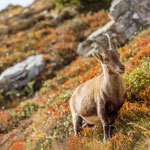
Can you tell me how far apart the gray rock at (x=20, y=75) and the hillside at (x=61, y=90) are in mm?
450

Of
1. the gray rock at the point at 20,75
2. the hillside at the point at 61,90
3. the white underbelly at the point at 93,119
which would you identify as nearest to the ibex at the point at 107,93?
the white underbelly at the point at 93,119

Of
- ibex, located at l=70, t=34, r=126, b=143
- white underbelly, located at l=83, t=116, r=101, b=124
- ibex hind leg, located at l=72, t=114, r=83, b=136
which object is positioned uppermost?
ibex, located at l=70, t=34, r=126, b=143

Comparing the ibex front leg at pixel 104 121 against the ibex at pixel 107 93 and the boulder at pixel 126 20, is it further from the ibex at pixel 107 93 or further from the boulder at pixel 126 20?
the boulder at pixel 126 20

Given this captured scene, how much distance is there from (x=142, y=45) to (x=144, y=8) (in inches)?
150

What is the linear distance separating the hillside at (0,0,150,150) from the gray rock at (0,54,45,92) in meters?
0.45

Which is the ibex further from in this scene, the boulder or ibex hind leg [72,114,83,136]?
the boulder

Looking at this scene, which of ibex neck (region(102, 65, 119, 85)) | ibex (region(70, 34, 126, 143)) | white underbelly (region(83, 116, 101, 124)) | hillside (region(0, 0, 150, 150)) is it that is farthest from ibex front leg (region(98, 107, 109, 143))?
ibex neck (region(102, 65, 119, 85))

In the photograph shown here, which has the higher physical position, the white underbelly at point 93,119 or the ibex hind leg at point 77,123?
the white underbelly at point 93,119

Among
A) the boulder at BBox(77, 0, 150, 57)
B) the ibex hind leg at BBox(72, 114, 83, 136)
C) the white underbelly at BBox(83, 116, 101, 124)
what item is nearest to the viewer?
the white underbelly at BBox(83, 116, 101, 124)

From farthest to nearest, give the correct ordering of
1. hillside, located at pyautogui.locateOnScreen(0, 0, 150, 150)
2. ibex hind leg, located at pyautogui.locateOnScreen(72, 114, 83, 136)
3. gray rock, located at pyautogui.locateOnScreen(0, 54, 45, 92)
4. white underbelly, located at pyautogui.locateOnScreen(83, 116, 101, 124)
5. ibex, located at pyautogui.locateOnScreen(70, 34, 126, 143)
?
gray rock, located at pyautogui.locateOnScreen(0, 54, 45, 92) < ibex hind leg, located at pyautogui.locateOnScreen(72, 114, 83, 136) < white underbelly, located at pyautogui.locateOnScreen(83, 116, 101, 124) < hillside, located at pyautogui.locateOnScreen(0, 0, 150, 150) < ibex, located at pyautogui.locateOnScreen(70, 34, 126, 143)

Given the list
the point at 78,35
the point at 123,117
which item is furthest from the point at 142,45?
the point at 78,35

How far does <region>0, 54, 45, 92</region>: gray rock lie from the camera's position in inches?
542

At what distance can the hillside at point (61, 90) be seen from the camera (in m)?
5.01

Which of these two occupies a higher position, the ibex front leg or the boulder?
the boulder
